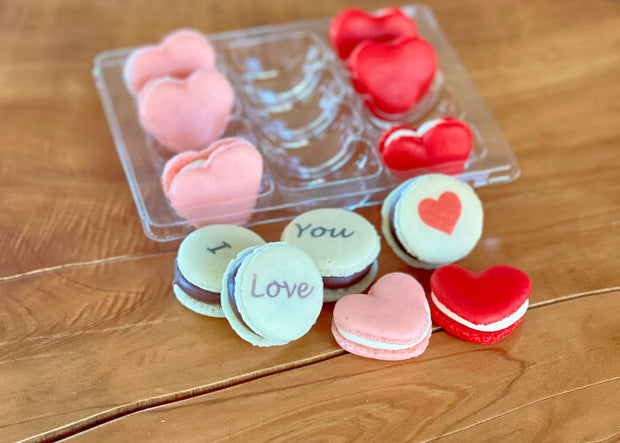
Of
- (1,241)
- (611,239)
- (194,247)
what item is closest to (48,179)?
(1,241)

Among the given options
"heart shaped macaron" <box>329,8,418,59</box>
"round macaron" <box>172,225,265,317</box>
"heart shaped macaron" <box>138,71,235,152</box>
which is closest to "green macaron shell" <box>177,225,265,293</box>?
"round macaron" <box>172,225,265,317</box>

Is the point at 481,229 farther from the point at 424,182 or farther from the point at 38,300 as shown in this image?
the point at 38,300

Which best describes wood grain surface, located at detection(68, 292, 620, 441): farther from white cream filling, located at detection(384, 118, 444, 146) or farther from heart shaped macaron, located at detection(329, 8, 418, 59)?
heart shaped macaron, located at detection(329, 8, 418, 59)

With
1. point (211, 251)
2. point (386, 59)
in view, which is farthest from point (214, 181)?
Result: point (386, 59)

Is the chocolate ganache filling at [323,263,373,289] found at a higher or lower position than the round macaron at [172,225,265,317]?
lower

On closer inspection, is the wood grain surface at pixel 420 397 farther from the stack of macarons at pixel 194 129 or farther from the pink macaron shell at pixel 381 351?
the stack of macarons at pixel 194 129

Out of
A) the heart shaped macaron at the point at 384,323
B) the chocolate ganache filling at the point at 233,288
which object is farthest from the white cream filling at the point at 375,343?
the chocolate ganache filling at the point at 233,288

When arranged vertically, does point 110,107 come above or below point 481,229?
above

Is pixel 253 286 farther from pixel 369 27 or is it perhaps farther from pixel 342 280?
pixel 369 27
